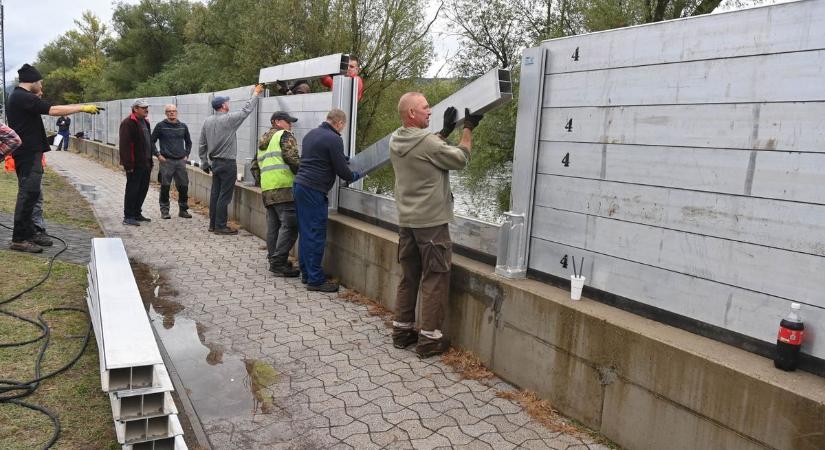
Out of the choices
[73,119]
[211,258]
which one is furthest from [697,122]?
[73,119]

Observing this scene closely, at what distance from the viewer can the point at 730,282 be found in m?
2.93

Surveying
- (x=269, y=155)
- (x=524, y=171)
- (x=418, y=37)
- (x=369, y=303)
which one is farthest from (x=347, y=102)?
(x=418, y=37)

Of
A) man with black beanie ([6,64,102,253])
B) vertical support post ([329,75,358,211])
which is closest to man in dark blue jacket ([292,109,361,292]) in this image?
vertical support post ([329,75,358,211])

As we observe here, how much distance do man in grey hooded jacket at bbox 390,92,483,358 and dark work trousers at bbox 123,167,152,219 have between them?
20.9 ft

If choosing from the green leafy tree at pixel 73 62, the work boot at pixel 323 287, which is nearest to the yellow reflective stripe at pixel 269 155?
the work boot at pixel 323 287

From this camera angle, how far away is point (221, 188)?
9109 mm

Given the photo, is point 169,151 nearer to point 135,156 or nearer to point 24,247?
point 135,156

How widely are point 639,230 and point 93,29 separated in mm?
81692

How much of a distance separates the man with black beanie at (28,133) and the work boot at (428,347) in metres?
4.44

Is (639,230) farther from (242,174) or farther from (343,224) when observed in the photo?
(242,174)

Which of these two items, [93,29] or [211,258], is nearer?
[211,258]

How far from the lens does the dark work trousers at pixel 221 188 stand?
29.4 feet

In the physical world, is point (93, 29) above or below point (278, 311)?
above

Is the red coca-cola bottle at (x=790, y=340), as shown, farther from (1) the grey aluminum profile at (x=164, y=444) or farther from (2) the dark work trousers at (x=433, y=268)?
(1) the grey aluminum profile at (x=164, y=444)
